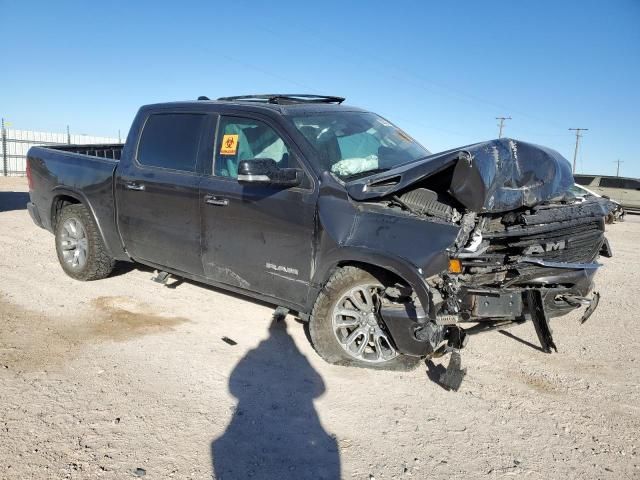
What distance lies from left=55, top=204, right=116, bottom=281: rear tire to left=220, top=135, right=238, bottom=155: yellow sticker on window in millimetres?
2007

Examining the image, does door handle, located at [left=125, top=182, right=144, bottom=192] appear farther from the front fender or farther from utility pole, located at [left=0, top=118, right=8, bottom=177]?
utility pole, located at [left=0, top=118, right=8, bottom=177]

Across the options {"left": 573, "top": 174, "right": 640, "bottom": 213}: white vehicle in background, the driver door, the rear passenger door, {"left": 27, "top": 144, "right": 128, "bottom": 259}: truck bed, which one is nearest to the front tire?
the driver door

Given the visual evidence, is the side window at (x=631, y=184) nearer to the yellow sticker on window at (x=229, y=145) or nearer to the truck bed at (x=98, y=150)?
the truck bed at (x=98, y=150)

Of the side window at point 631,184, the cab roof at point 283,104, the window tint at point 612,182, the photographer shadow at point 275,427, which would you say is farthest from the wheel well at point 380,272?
the window tint at point 612,182

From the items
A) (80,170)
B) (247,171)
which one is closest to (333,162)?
(247,171)

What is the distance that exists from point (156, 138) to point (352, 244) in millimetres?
2545

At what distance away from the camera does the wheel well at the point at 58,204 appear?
19.2 ft

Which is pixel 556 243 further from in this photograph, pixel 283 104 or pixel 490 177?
pixel 283 104

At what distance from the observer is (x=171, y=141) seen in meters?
4.83

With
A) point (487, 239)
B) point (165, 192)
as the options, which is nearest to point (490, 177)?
point (487, 239)

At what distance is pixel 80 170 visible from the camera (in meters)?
5.54

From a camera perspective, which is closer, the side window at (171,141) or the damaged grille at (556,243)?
the damaged grille at (556,243)

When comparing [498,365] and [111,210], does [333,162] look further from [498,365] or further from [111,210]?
[111,210]

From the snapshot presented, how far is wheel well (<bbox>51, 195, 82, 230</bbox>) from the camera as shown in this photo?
19.2ft
